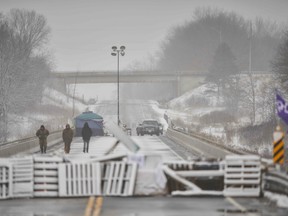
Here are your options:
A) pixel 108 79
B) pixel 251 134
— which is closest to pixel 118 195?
pixel 251 134

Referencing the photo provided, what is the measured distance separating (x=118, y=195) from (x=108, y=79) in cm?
13190

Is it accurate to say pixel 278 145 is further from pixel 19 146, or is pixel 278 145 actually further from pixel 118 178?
pixel 19 146

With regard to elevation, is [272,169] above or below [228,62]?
below

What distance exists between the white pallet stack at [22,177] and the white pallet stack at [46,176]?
0.68ft

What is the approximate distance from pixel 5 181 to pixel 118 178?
2.78 m

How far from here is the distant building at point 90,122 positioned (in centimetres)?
6381

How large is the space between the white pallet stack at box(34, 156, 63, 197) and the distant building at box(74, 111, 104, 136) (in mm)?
43617

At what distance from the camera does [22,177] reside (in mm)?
19031

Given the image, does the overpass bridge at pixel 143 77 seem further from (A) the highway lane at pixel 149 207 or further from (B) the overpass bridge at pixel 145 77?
(A) the highway lane at pixel 149 207

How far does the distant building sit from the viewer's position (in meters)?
63.8

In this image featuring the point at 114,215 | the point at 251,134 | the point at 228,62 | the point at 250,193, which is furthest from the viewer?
the point at 228,62

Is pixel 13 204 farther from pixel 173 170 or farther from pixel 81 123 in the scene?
pixel 81 123

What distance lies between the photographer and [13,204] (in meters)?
17.4

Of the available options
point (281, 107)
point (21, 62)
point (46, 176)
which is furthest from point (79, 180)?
point (21, 62)
